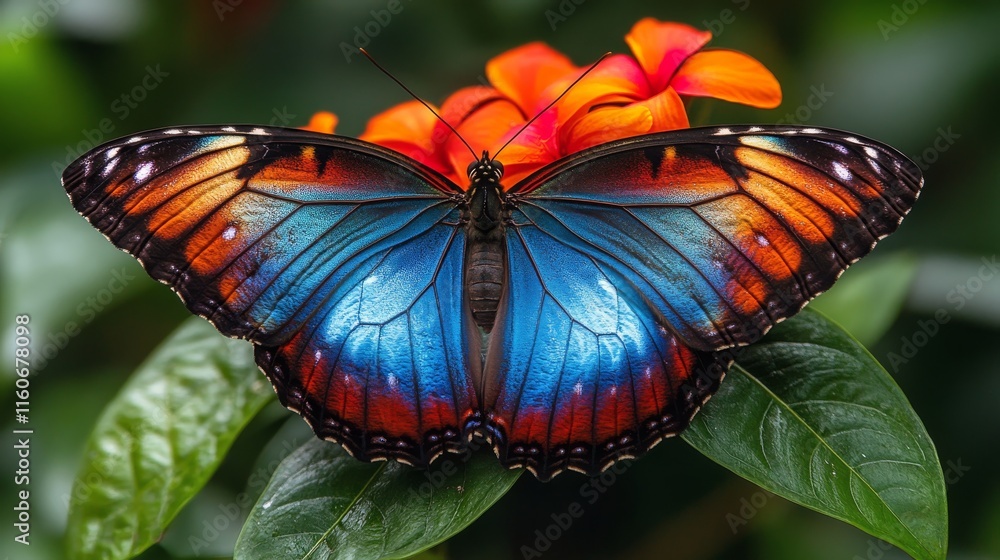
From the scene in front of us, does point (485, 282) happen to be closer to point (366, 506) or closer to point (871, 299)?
point (366, 506)

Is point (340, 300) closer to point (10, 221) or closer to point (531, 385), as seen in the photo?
point (531, 385)

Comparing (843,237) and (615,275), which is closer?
(843,237)

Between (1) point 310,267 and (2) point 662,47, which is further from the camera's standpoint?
(2) point 662,47

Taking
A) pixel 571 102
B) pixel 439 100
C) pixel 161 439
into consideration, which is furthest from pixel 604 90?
pixel 439 100

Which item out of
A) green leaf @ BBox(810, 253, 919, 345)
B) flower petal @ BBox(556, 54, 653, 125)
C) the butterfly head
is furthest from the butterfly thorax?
green leaf @ BBox(810, 253, 919, 345)

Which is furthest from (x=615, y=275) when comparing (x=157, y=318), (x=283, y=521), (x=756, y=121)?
(x=157, y=318)

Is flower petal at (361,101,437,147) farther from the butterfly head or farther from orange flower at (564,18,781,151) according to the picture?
orange flower at (564,18,781,151)

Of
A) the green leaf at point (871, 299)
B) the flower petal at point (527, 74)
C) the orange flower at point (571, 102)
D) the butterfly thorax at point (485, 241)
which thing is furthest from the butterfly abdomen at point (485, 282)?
the green leaf at point (871, 299)

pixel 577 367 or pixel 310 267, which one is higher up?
pixel 310 267
